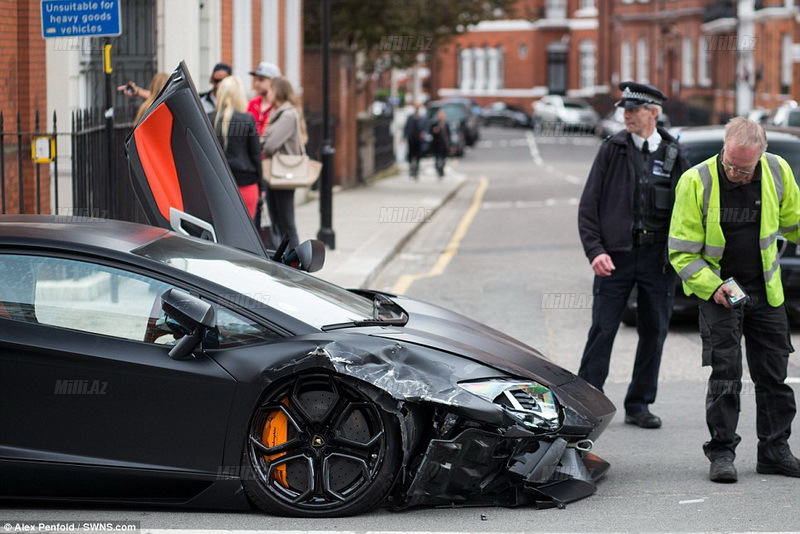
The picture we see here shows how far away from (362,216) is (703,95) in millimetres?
40628

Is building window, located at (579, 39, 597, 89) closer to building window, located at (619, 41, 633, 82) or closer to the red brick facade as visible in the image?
building window, located at (619, 41, 633, 82)

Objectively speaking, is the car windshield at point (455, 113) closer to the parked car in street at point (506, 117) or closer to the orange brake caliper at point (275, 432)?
the parked car in street at point (506, 117)

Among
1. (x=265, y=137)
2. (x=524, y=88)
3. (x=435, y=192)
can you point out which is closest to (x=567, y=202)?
(x=435, y=192)

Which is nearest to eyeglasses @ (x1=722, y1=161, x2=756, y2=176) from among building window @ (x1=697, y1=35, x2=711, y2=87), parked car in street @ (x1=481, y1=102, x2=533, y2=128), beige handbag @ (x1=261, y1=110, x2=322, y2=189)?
beige handbag @ (x1=261, y1=110, x2=322, y2=189)

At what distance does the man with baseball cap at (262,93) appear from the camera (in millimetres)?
12156

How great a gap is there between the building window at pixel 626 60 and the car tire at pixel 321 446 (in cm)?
6701

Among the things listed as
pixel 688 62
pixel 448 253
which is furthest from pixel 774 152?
pixel 688 62

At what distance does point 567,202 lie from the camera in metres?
24.6

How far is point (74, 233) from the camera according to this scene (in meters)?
5.47

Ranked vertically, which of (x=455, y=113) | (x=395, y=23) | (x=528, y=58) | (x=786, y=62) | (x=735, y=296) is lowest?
(x=735, y=296)

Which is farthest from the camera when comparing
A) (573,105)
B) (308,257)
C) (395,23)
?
(573,105)

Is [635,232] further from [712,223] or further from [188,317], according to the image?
[188,317]

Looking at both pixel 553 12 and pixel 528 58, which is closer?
pixel 553 12

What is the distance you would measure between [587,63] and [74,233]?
252ft
